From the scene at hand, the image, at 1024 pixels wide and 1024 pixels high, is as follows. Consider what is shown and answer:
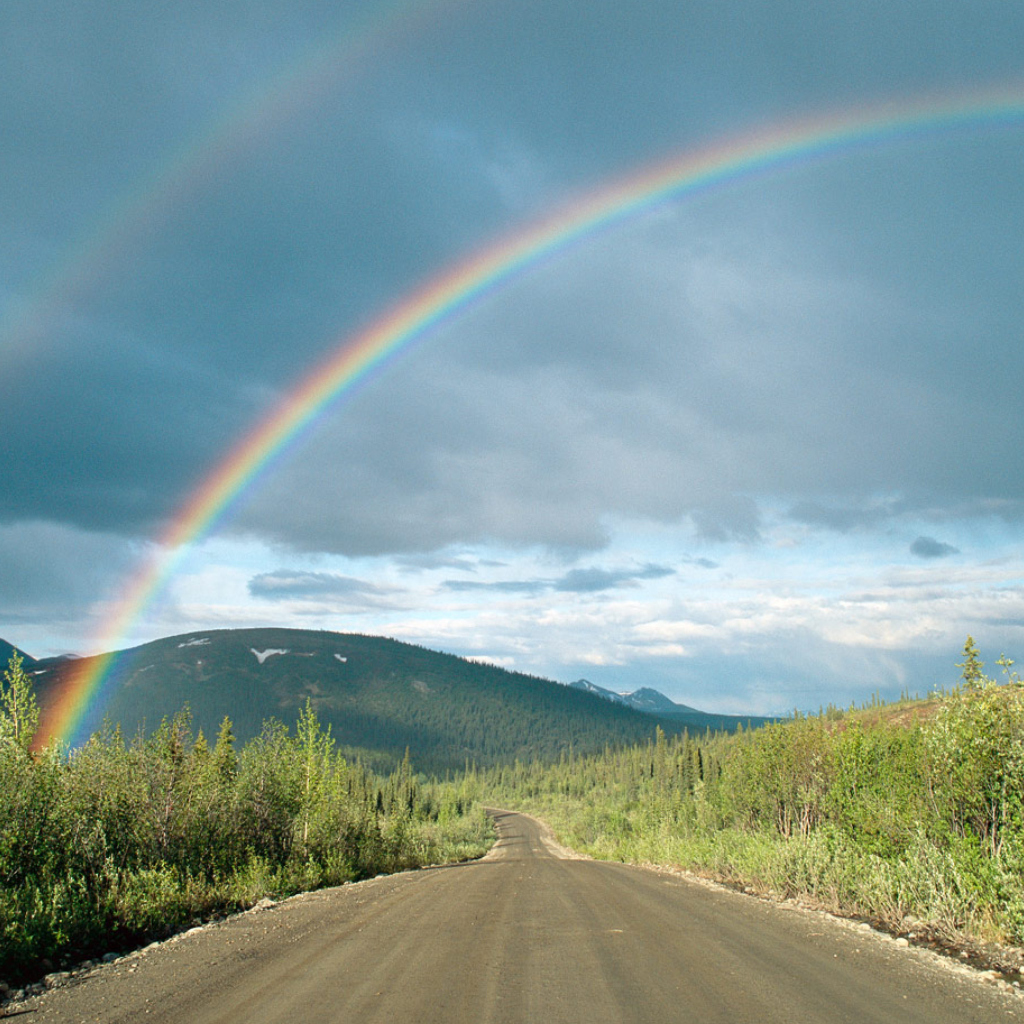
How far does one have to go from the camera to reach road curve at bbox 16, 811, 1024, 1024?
25.0ft

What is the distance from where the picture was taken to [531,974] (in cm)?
905

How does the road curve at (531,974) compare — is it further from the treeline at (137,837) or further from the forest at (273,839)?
the forest at (273,839)

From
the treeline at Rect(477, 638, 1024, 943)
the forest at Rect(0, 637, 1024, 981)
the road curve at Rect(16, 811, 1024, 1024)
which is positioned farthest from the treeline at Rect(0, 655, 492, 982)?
the treeline at Rect(477, 638, 1024, 943)

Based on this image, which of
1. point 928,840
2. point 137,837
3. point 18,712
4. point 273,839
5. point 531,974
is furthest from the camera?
point 273,839

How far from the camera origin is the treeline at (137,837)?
12.0 m

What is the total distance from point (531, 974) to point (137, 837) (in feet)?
39.6

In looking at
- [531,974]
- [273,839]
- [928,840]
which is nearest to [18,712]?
[273,839]

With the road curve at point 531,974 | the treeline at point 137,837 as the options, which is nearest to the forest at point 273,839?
the treeline at point 137,837

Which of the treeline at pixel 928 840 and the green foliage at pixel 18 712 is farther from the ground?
the green foliage at pixel 18 712

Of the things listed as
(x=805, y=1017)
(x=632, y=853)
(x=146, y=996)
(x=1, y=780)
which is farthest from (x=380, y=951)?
(x=632, y=853)

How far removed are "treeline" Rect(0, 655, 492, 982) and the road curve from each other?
4.49 feet

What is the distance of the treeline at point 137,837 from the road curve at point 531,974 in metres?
1.37

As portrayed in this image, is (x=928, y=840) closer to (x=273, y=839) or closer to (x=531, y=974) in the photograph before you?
(x=531, y=974)

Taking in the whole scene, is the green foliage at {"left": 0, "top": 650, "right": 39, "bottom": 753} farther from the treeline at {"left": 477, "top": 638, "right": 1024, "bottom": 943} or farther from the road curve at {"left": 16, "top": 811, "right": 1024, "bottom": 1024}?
the treeline at {"left": 477, "top": 638, "right": 1024, "bottom": 943}
